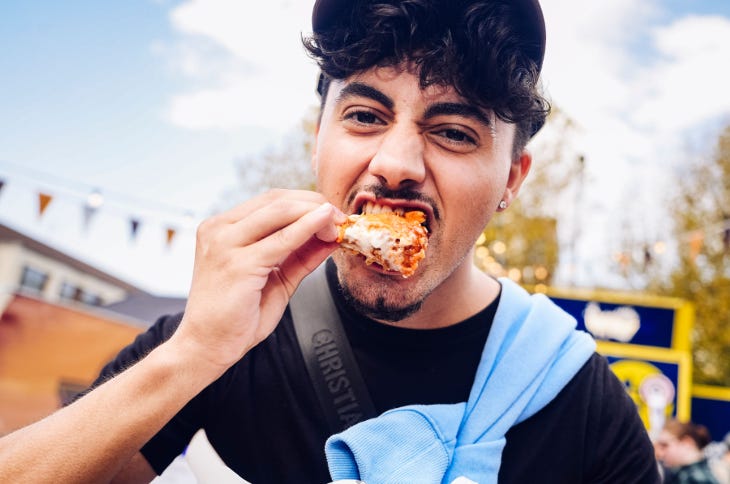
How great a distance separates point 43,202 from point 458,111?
31.3 ft

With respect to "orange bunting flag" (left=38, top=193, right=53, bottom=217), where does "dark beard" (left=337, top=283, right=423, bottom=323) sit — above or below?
below

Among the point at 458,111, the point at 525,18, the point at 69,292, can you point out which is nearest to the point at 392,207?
the point at 458,111

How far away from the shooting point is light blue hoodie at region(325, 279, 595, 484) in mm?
1697

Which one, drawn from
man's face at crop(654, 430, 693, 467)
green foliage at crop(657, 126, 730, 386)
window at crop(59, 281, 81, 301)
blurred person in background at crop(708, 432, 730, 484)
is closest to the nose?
man's face at crop(654, 430, 693, 467)

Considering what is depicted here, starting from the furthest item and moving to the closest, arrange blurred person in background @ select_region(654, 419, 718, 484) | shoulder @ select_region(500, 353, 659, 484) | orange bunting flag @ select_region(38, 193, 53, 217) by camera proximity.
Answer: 1. orange bunting flag @ select_region(38, 193, 53, 217)
2. blurred person in background @ select_region(654, 419, 718, 484)
3. shoulder @ select_region(500, 353, 659, 484)

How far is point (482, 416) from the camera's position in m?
1.88

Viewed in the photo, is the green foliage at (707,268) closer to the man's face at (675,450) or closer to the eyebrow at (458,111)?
the man's face at (675,450)

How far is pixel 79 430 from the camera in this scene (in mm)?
1530

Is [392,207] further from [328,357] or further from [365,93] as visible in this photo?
[328,357]

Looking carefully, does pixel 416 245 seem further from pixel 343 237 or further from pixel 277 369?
pixel 277 369

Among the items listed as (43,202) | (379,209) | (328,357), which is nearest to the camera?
(379,209)

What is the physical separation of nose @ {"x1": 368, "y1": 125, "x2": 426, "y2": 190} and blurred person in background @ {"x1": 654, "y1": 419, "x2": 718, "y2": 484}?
6559mm

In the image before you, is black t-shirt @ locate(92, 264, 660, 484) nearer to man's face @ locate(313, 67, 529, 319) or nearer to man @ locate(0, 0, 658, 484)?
man @ locate(0, 0, 658, 484)

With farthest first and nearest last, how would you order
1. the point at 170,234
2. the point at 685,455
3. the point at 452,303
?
1. the point at 170,234
2. the point at 685,455
3. the point at 452,303
